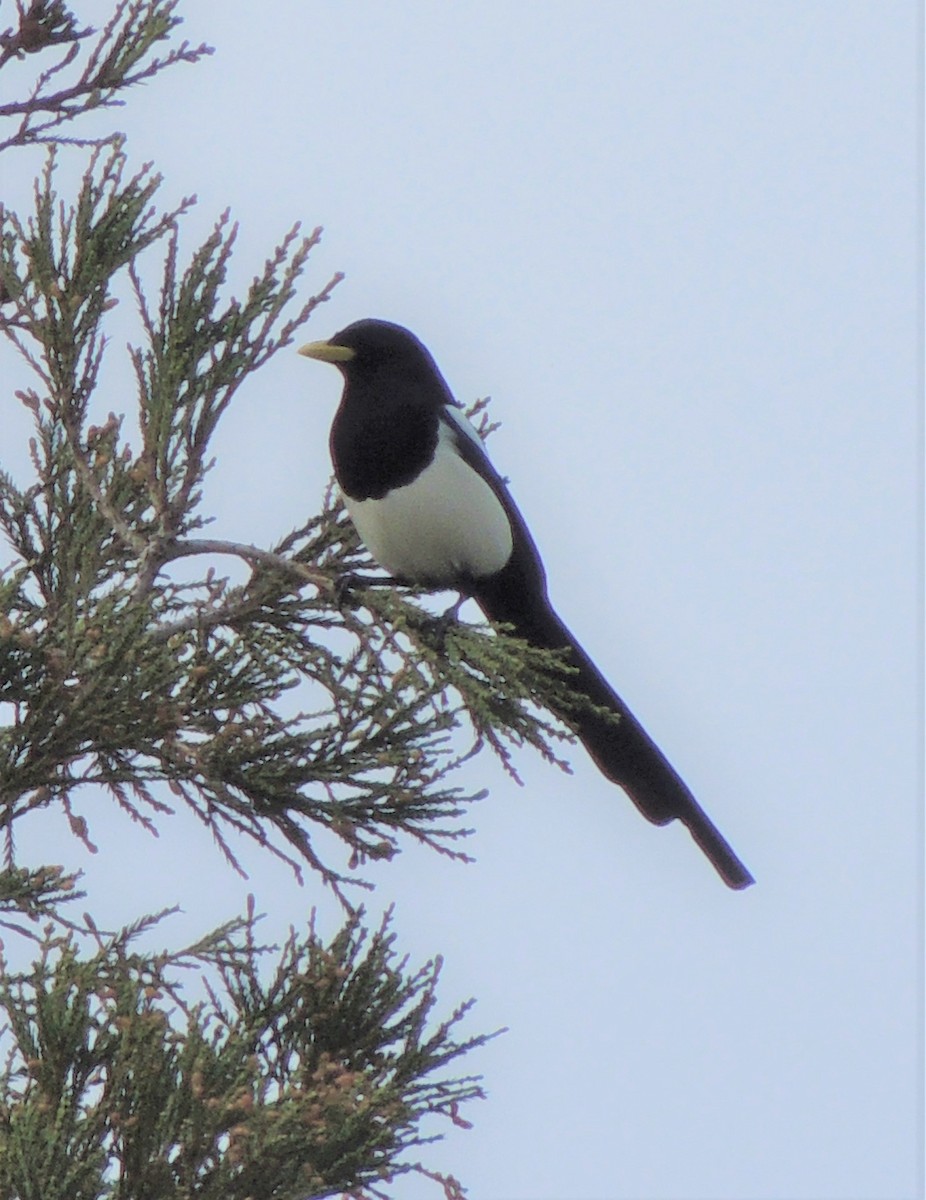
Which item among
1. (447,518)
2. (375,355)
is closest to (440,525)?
(447,518)

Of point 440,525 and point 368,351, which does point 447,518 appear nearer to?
point 440,525

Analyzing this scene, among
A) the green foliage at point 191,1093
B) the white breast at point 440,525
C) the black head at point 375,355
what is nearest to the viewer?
the green foliage at point 191,1093

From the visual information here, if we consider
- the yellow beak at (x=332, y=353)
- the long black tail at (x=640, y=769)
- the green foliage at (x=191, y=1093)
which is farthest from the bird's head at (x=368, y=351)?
the green foliage at (x=191, y=1093)

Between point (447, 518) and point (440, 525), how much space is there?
0.02 meters

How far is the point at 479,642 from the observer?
2334mm

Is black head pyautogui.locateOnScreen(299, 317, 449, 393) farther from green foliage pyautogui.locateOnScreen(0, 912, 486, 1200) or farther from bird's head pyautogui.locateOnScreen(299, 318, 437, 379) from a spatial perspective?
green foliage pyautogui.locateOnScreen(0, 912, 486, 1200)

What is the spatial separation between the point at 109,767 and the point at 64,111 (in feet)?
3.45

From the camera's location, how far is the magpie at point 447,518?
2967 mm

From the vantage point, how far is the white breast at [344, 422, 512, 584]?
2.92 metres

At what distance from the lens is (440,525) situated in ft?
9.99

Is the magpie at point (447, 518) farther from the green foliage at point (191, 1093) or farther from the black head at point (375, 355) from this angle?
the green foliage at point (191, 1093)

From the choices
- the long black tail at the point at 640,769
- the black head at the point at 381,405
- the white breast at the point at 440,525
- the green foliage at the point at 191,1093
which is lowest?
the green foliage at the point at 191,1093

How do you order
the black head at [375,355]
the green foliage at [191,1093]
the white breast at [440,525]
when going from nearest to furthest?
the green foliage at [191,1093] → the white breast at [440,525] → the black head at [375,355]

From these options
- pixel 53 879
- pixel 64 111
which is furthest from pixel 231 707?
pixel 64 111
